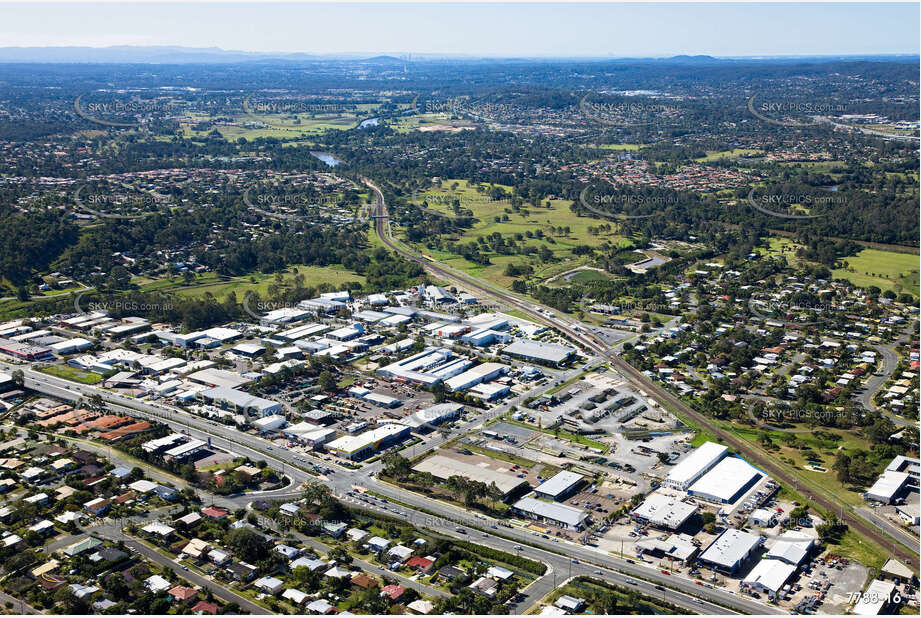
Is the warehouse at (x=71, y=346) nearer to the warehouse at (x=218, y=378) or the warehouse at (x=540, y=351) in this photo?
the warehouse at (x=218, y=378)

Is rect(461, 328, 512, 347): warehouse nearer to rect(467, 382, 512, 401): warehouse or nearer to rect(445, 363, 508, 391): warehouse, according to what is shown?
rect(445, 363, 508, 391): warehouse

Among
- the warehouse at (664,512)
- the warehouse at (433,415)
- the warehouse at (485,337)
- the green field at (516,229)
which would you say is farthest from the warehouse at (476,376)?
the green field at (516,229)

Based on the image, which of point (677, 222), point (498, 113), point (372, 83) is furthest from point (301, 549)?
point (372, 83)

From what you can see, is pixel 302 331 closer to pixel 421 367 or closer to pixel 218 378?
pixel 218 378

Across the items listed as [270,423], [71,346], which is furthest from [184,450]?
[71,346]

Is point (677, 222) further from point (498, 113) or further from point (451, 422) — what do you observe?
point (498, 113)

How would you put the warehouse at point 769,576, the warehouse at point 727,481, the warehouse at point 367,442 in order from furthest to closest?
the warehouse at point 367,442 < the warehouse at point 727,481 < the warehouse at point 769,576
